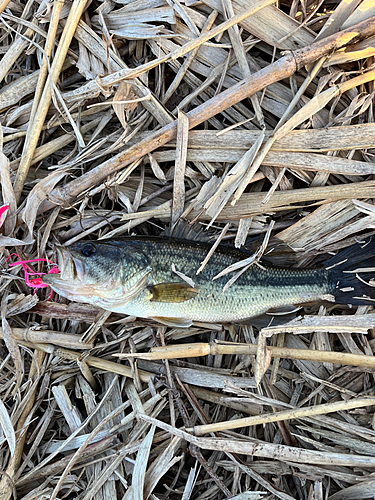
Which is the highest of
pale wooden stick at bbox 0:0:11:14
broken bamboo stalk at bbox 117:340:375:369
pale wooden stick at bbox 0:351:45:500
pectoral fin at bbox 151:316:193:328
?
pale wooden stick at bbox 0:0:11:14

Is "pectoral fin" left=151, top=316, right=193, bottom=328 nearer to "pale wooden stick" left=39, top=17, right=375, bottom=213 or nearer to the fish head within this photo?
the fish head

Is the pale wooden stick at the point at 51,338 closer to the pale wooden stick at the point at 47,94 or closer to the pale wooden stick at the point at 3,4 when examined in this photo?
the pale wooden stick at the point at 47,94

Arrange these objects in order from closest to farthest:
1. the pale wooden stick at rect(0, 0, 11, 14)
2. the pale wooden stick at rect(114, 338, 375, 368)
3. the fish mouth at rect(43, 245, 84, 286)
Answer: the fish mouth at rect(43, 245, 84, 286) < the pale wooden stick at rect(114, 338, 375, 368) < the pale wooden stick at rect(0, 0, 11, 14)

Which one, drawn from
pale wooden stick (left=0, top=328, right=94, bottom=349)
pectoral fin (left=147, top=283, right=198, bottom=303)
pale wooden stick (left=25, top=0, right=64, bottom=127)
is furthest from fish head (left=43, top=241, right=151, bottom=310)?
pale wooden stick (left=25, top=0, right=64, bottom=127)

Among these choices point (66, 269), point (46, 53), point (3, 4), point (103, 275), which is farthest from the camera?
point (46, 53)

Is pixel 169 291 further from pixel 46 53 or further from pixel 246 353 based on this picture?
pixel 46 53

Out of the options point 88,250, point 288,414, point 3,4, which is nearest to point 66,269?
point 88,250

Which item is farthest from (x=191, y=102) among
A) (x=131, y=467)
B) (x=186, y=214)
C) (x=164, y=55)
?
(x=131, y=467)
